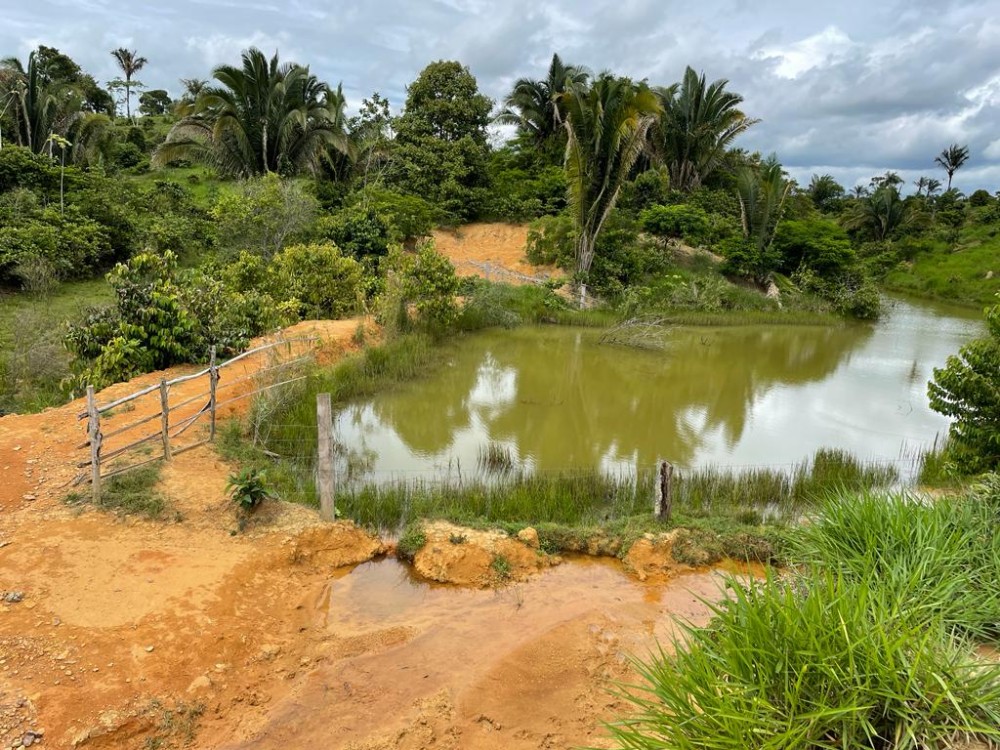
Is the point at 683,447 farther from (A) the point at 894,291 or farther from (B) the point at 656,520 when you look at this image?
(A) the point at 894,291

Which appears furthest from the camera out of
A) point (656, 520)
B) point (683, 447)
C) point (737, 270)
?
point (737, 270)

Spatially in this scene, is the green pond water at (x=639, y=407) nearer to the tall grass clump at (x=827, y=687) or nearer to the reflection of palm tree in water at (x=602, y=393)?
Answer: the reflection of palm tree in water at (x=602, y=393)

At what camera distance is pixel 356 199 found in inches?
758

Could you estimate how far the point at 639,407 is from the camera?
33.8ft

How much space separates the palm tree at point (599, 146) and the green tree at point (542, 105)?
28.2 feet

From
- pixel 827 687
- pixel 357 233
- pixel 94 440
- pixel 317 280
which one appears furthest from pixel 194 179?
pixel 827 687

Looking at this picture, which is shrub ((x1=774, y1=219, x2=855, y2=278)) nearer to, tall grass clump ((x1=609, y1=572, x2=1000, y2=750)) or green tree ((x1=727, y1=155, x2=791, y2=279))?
green tree ((x1=727, y1=155, x2=791, y2=279))

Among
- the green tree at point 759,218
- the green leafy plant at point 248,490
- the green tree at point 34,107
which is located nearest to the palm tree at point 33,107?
the green tree at point 34,107

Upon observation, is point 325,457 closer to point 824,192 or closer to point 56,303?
point 56,303

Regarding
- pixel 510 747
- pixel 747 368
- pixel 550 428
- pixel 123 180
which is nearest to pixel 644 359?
pixel 747 368

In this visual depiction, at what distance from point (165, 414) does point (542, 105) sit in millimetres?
24407

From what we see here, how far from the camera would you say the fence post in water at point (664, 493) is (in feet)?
19.2

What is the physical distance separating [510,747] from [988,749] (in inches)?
91.4

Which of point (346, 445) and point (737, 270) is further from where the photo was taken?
point (737, 270)
